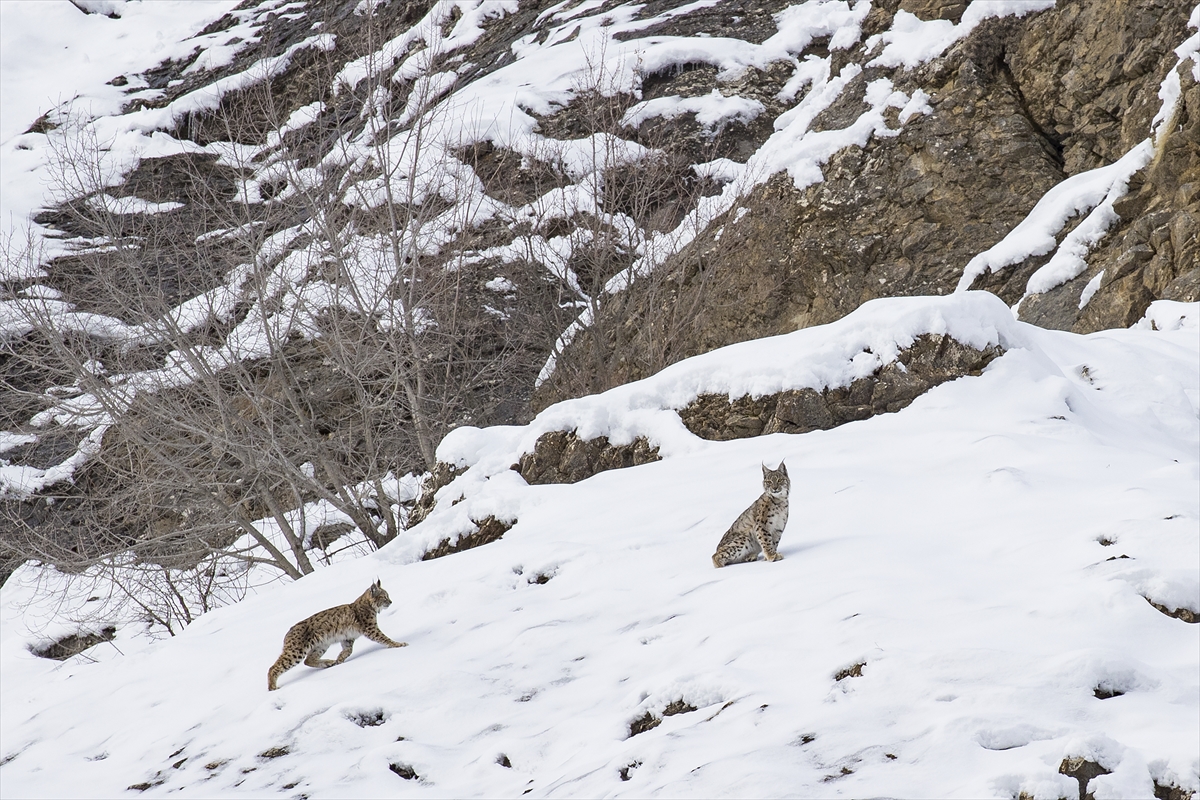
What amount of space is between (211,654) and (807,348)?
6512 millimetres

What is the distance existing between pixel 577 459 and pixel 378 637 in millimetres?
4069

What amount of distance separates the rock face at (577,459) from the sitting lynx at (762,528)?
372 cm

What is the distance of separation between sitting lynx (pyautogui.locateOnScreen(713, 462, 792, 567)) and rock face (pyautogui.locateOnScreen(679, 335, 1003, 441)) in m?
3.29

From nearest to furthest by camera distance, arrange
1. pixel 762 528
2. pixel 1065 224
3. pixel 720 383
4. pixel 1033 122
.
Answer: pixel 762 528
pixel 720 383
pixel 1065 224
pixel 1033 122

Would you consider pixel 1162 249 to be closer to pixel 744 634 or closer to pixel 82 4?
pixel 744 634

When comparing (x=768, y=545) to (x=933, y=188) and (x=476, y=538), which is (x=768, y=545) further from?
(x=933, y=188)

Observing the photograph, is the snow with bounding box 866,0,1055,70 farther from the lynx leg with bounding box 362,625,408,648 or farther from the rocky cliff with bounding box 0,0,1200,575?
the lynx leg with bounding box 362,625,408,648

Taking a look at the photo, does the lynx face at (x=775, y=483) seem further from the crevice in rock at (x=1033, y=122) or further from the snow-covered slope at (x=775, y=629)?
the crevice in rock at (x=1033, y=122)

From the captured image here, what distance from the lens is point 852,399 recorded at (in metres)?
9.77

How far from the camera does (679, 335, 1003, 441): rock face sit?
952cm

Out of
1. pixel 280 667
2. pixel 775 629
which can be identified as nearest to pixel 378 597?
pixel 280 667

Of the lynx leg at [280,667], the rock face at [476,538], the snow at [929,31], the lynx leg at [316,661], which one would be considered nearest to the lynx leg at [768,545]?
the lynx leg at [316,661]

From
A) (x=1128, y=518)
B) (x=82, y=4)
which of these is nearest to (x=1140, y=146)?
(x=1128, y=518)

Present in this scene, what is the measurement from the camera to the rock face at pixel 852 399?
9.52 m
